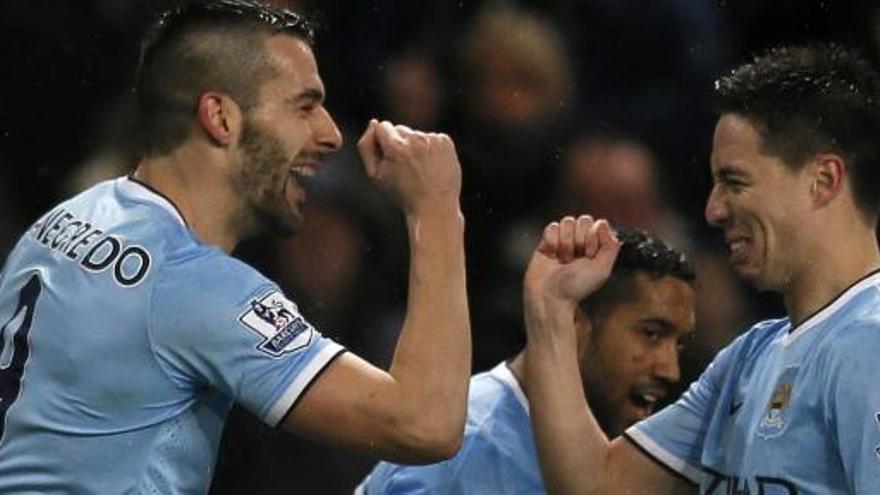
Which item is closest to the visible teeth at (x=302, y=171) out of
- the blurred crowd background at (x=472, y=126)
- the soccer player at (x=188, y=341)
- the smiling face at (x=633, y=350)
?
the soccer player at (x=188, y=341)

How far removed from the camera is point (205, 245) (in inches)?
133

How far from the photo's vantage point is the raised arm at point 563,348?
3.89 meters

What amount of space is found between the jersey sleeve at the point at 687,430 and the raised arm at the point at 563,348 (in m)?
0.13

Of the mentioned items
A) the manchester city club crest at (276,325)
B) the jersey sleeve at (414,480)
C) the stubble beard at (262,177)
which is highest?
the stubble beard at (262,177)

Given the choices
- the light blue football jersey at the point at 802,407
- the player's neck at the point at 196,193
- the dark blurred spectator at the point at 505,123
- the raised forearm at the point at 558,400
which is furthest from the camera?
the dark blurred spectator at the point at 505,123

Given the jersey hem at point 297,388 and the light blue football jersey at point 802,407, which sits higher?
the light blue football jersey at point 802,407

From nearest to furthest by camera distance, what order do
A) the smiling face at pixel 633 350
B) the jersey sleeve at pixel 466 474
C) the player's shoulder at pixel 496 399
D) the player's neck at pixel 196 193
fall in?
the player's neck at pixel 196 193 < the jersey sleeve at pixel 466 474 < the player's shoulder at pixel 496 399 < the smiling face at pixel 633 350

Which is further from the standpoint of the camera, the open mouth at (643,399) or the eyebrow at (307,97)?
the open mouth at (643,399)

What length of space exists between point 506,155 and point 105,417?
9.89 ft

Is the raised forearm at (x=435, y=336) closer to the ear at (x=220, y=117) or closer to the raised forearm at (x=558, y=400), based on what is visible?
the ear at (x=220, y=117)

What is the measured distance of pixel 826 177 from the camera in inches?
147

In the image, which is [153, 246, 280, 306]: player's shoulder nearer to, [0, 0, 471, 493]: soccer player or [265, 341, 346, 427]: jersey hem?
[0, 0, 471, 493]: soccer player

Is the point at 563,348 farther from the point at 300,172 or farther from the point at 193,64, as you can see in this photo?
the point at 193,64

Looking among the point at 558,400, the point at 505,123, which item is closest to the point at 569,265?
the point at 558,400
